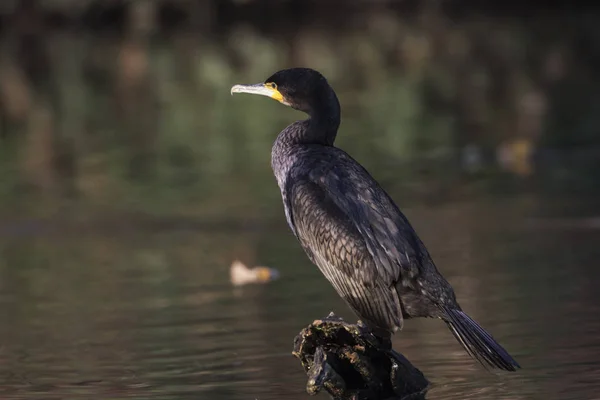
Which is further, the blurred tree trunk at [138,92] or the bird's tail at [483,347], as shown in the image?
the blurred tree trunk at [138,92]

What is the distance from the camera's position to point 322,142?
29.7ft

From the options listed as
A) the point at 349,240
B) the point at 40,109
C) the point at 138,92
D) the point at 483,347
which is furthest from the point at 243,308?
the point at 138,92

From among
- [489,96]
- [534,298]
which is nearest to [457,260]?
[534,298]

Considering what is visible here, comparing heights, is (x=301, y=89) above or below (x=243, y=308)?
above

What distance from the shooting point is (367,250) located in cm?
816

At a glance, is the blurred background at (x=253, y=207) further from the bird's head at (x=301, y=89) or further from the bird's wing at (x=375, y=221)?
the bird's head at (x=301, y=89)

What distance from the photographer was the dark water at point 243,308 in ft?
28.3

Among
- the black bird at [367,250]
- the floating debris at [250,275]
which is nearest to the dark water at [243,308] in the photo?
the floating debris at [250,275]

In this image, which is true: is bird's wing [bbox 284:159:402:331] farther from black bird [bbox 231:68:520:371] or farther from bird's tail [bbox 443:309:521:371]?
bird's tail [bbox 443:309:521:371]

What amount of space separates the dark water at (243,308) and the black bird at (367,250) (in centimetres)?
40

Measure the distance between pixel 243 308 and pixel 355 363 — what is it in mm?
2782

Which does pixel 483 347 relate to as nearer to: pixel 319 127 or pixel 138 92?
pixel 319 127

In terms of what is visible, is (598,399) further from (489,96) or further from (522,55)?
(522,55)

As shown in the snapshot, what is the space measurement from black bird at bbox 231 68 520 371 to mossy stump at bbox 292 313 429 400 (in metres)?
0.12
